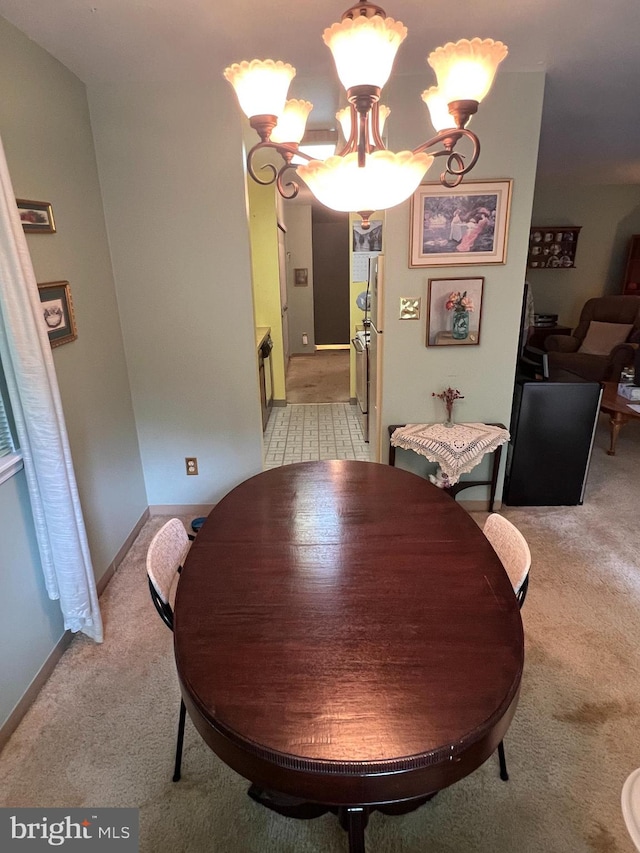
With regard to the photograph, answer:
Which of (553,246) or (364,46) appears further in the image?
(553,246)

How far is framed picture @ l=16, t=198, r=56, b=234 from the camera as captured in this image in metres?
1.86

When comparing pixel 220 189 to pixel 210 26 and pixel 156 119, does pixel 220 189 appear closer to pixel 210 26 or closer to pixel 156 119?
pixel 156 119

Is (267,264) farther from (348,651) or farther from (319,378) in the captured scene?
(348,651)

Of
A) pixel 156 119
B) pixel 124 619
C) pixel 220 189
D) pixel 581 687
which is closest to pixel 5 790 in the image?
pixel 124 619

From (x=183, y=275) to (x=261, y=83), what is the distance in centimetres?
165

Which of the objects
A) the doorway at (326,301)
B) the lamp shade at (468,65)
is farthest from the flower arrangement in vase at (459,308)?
the doorway at (326,301)

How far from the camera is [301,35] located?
195 cm

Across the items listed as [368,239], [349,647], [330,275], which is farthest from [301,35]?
[330,275]

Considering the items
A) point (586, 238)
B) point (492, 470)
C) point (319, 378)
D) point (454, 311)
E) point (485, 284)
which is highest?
point (586, 238)

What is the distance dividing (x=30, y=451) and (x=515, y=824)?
6.58ft

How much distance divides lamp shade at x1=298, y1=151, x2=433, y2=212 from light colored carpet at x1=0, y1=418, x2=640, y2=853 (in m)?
1.81

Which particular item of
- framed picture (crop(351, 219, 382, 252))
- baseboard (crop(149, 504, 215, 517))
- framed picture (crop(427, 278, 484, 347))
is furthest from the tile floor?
framed picture (crop(351, 219, 382, 252))

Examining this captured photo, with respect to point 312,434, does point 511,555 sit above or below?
above

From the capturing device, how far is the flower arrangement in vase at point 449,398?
2.89m
